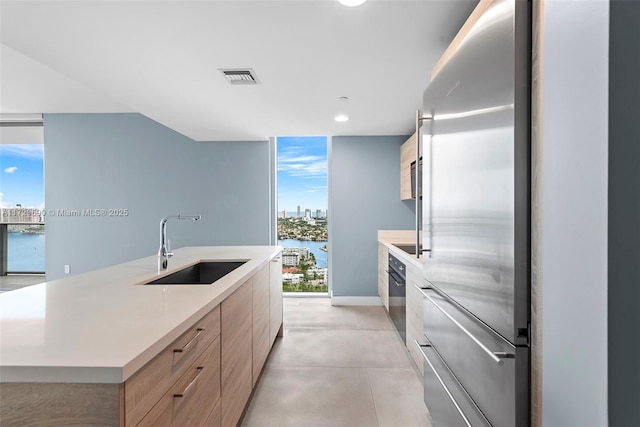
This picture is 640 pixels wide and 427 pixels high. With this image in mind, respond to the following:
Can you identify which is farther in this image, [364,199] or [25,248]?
[25,248]

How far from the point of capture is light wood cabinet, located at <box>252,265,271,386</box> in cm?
219

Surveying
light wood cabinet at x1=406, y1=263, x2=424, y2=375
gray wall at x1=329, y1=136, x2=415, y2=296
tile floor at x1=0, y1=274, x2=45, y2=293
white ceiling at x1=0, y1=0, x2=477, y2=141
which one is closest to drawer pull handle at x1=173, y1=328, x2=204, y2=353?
light wood cabinet at x1=406, y1=263, x2=424, y2=375

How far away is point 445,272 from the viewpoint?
153 centimetres

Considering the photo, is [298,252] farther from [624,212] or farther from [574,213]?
[624,212]

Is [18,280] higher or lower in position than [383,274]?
lower

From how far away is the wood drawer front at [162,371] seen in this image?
82 cm

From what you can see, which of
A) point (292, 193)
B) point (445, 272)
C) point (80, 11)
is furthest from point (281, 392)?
point (292, 193)

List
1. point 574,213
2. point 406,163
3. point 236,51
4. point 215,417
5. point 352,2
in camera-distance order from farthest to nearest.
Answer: point 406,163, point 236,51, point 352,2, point 215,417, point 574,213

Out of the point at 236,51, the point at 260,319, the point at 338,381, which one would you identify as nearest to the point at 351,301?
the point at 338,381

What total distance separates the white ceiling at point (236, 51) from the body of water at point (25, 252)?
8.82 ft

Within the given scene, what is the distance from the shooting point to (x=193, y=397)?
3.79 feet

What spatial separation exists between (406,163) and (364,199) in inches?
34.3

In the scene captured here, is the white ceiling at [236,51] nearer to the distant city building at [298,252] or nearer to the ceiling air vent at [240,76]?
the ceiling air vent at [240,76]

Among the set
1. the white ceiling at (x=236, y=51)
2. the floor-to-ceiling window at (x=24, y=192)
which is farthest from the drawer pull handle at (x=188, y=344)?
the floor-to-ceiling window at (x=24, y=192)
